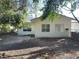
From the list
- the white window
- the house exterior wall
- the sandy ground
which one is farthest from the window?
the sandy ground

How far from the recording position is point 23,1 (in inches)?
595

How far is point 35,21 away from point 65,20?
4447 mm

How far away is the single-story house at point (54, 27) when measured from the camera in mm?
27366

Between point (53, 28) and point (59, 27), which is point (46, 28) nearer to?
point (53, 28)

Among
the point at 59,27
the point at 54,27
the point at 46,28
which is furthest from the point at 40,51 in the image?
the point at 59,27

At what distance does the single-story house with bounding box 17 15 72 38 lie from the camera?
27366mm

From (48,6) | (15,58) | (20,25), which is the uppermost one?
(48,6)

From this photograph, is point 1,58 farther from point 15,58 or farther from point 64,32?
point 64,32

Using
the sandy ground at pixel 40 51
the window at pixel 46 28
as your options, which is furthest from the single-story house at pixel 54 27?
the sandy ground at pixel 40 51

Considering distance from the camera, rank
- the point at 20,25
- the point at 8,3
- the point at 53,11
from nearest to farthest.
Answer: the point at 8,3 → the point at 53,11 → the point at 20,25

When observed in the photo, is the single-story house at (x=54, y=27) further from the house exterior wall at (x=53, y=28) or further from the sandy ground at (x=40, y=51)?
the sandy ground at (x=40, y=51)

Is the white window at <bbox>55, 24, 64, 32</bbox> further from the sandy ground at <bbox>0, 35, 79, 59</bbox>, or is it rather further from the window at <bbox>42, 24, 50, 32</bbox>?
the sandy ground at <bbox>0, 35, 79, 59</bbox>

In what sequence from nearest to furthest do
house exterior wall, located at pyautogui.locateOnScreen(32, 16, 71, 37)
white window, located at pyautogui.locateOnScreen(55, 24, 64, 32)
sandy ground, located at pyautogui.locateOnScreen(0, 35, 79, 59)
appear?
sandy ground, located at pyautogui.locateOnScreen(0, 35, 79, 59), house exterior wall, located at pyautogui.locateOnScreen(32, 16, 71, 37), white window, located at pyautogui.locateOnScreen(55, 24, 64, 32)

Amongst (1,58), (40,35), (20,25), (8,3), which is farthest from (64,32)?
(1,58)
